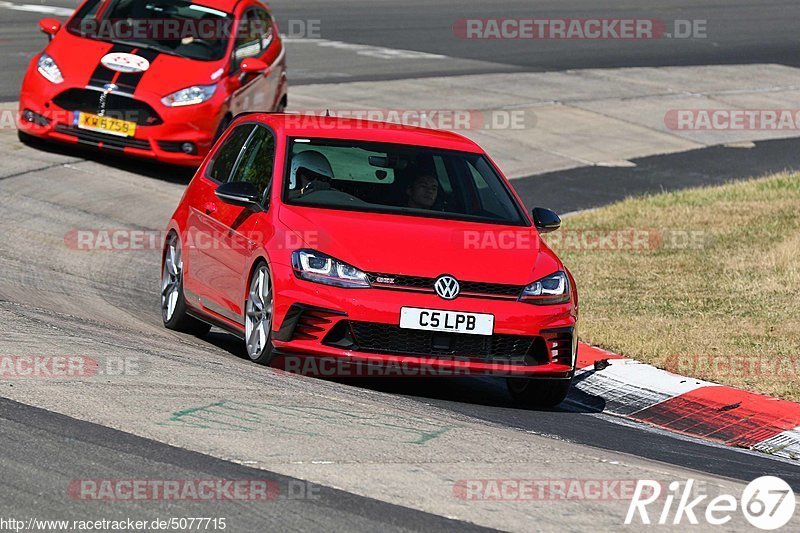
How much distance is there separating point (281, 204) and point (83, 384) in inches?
89.0

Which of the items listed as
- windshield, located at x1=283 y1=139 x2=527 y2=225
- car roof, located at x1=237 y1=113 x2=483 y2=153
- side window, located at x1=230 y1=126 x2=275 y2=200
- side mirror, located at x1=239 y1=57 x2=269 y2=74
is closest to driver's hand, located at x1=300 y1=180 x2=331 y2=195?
windshield, located at x1=283 y1=139 x2=527 y2=225

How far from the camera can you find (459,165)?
9883 millimetres

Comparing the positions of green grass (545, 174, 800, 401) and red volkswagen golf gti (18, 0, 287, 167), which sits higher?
red volkswagen golf gti (18, 0, 287, 167)

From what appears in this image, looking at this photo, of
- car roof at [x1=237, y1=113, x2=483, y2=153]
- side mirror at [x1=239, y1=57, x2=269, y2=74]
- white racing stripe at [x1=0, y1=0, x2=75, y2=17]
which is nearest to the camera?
car roof at [x1=237, y1=113, x2=483, y2=153]

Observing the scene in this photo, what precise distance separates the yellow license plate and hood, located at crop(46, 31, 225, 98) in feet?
1.08

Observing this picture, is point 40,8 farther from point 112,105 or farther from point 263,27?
point 112,105

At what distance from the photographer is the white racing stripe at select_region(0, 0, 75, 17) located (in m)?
27.8

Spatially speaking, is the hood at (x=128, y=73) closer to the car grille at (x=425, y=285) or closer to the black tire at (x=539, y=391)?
the black tire at (x=539, y=391)

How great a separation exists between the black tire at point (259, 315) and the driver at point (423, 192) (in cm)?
114

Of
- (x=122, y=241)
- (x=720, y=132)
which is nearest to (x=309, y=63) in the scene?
(x=720, y=132)

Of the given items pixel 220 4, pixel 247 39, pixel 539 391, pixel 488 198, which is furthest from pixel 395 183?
pixel 220 4

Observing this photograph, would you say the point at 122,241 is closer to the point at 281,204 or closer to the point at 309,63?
the point at 281,204

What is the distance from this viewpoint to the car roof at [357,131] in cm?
973

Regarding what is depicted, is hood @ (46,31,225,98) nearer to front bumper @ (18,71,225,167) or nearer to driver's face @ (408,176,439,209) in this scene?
front bumper @ (18,71,225,167)
